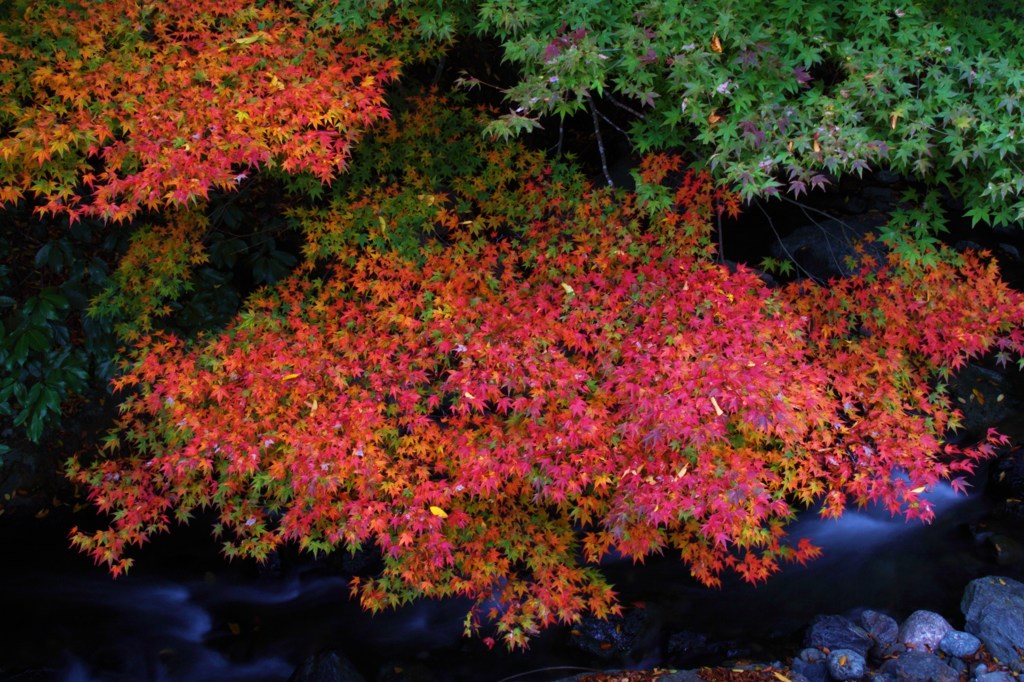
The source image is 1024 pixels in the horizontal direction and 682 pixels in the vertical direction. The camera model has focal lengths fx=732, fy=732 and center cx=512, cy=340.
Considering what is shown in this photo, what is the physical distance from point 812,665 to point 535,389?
2.96 m

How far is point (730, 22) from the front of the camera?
12.6 ft

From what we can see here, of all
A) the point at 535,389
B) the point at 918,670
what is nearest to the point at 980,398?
the point at 918,670

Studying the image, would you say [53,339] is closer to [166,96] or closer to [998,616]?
[166,96]

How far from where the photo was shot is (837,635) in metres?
5.12

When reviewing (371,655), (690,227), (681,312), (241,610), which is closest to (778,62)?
(690,227)

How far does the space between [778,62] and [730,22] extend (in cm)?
37

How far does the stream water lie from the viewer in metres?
5.21

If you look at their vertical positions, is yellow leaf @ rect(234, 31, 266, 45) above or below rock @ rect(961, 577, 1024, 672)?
above

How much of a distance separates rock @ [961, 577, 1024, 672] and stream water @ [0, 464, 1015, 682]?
0.26m

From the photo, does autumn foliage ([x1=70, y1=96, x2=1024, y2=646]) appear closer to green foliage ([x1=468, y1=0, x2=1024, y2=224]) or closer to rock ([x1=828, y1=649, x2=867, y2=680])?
green foliage ([x1=468, y1=0, x2=1024, y2=224])

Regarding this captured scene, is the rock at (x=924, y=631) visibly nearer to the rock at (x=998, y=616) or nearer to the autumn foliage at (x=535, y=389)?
the rock at (x=998, y=616)

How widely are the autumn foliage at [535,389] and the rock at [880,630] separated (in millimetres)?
1356

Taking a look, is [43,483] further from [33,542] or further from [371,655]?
[371,655]

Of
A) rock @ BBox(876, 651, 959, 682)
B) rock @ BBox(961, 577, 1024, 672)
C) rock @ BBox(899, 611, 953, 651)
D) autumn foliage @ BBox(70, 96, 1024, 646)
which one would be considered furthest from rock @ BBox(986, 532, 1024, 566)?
autumn foliage @ BBox(70, 96, 1024, 646)
